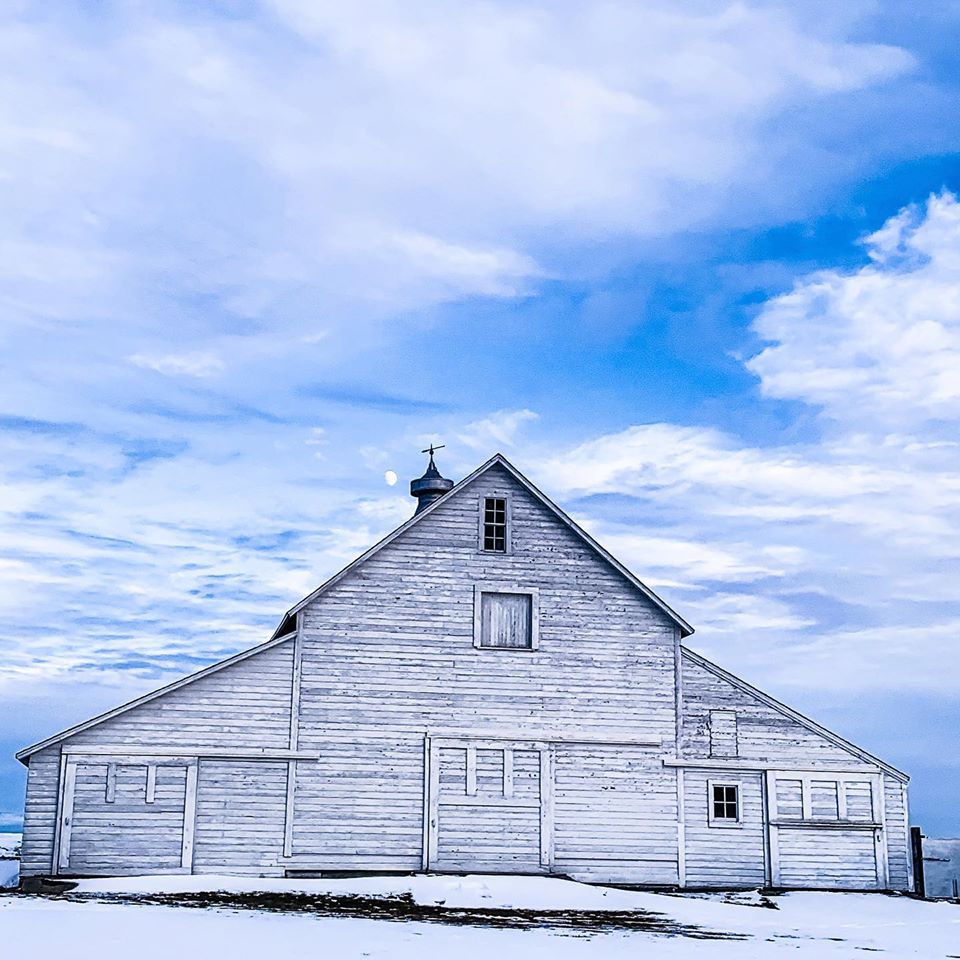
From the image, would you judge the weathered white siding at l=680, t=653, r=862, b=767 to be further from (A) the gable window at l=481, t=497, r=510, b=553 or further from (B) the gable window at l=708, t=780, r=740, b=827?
(A) the gable window at l=481, t=497, r=510, b=553

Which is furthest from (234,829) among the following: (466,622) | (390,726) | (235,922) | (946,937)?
(946,937)

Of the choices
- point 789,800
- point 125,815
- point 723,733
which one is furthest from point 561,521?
point 125,815

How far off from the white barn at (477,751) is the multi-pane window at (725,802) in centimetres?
5

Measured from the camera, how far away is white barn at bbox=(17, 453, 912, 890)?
26578 mm

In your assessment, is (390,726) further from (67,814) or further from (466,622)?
(67,814)

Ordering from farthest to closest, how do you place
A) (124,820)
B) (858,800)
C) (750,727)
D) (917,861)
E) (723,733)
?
(917,861) < (858,800) < (750,727) < (723,733) < (124,820)

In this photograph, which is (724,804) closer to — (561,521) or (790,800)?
(790,800)

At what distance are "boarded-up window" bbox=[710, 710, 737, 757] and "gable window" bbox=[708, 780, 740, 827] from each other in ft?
2.32

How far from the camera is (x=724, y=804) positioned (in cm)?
2894

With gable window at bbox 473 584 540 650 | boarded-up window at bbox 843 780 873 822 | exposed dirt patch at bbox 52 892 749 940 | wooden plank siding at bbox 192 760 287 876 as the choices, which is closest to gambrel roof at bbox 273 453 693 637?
gable window at bbox 473 584 540 650

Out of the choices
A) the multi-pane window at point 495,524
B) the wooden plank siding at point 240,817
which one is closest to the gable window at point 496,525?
the multi-pane window at point 495,524

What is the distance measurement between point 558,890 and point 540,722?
13.0ft

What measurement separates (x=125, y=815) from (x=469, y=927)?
10.1 meters

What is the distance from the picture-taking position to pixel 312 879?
86.1ft
